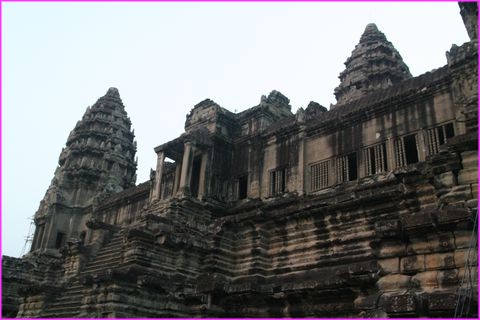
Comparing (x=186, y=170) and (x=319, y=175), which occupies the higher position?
(x=186, y=170)

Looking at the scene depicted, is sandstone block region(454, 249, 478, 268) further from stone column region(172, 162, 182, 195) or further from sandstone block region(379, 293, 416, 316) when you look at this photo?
stone column region(172, 162, 182, 195)

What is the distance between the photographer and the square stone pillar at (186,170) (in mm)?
21606

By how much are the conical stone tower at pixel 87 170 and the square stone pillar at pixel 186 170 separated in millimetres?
16368

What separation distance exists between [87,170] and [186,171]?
2212 centimetres

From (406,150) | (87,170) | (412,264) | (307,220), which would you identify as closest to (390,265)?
→ (412,264)

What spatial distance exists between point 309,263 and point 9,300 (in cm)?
2595

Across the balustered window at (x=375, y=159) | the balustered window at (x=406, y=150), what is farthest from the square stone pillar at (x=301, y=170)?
the balustered window at (x=406, y=150)

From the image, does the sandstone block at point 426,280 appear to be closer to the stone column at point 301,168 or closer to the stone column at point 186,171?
the stone column at point 301,168

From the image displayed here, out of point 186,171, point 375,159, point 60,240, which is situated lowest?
point 375,159

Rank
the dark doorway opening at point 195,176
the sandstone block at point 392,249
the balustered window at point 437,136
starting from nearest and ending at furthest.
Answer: the sandstone block at point 392,249, the balustered window at point 437,136, the dark doorway opening at point 195,176

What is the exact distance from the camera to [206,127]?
2472cm

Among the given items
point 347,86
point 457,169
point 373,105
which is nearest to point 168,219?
point 373,105

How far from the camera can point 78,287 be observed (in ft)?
68.0

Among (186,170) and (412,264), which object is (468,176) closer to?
(412,264)
